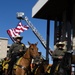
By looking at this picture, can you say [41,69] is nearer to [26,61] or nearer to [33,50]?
[26,61]

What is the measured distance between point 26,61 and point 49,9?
1802 cm

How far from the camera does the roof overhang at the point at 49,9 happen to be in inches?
1172

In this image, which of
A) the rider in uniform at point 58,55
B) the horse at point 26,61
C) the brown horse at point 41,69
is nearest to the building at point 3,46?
the brown horse at point 41,69

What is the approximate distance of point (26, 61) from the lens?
14844mm

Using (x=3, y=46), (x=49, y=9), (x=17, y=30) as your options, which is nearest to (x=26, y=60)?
(x=49, y=9)

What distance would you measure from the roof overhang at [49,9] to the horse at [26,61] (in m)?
14.2

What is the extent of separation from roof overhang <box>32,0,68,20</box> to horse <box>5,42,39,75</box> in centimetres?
1418

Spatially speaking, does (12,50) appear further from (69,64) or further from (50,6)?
(50,6)

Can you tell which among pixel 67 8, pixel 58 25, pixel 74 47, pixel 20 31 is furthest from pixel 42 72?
pixel 20 31

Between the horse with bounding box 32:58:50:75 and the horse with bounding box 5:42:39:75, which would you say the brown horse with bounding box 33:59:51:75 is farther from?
the horse with bounding box 5:42:39:75

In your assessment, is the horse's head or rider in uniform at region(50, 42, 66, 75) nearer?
the horse's head

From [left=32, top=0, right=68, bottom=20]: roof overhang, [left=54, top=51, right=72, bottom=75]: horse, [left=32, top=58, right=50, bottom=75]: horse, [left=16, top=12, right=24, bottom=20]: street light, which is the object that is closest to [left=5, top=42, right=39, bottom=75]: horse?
[left=54, top=51, right=72, bottom=75]: horse

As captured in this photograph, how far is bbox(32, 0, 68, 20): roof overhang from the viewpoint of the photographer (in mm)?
29775

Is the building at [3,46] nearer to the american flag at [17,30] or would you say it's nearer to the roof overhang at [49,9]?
the american flag at [17,30]
